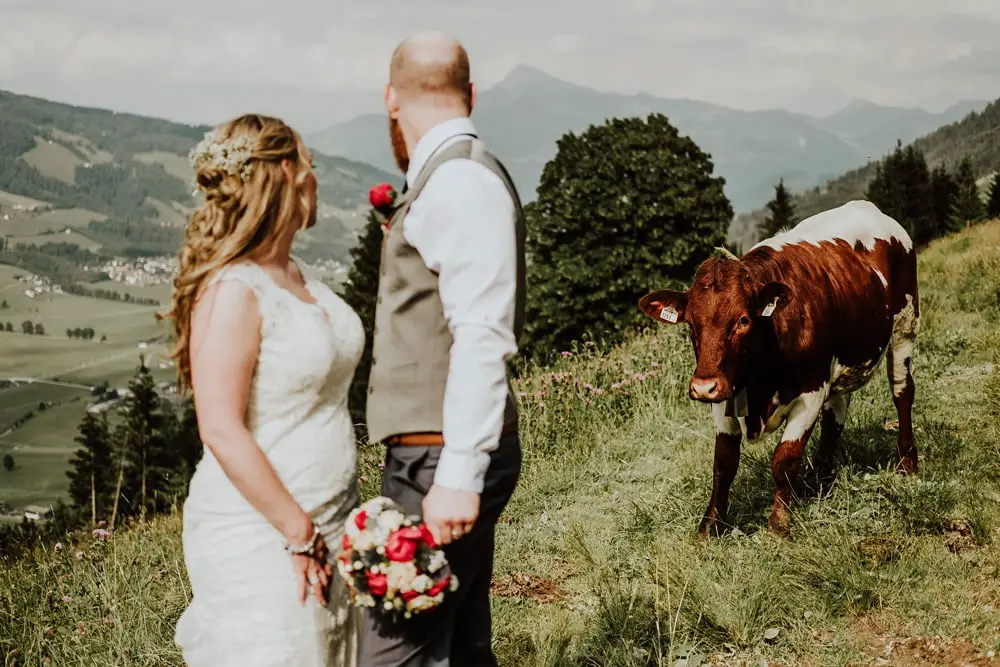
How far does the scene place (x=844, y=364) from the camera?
18.4 ft

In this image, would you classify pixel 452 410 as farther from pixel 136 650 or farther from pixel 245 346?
pixel 136 650

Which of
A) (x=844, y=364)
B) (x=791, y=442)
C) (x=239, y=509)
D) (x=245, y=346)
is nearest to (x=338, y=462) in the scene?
(x=239, y=509)

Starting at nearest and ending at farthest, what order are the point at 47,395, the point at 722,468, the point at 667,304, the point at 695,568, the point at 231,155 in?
the point at 231,155 → the point at 695,568 → the point at 667,304 → the point at 722,468 → the point at 47,395

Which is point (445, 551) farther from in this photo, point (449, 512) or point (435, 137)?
point (435, 137)

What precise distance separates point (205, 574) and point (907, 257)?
556 centimetres

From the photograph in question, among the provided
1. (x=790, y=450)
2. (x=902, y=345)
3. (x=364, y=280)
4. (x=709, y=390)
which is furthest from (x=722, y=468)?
(x=364, y=280)

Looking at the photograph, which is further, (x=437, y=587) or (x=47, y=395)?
(x=47, y=395)

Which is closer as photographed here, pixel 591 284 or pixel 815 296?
pixel 815 296

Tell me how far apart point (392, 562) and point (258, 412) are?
1.94 feet

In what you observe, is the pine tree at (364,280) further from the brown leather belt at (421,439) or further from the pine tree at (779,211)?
the brown leather belt at (421,439)

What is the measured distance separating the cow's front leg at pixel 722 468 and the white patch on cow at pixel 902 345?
1.93 metres

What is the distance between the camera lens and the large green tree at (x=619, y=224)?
950 inches

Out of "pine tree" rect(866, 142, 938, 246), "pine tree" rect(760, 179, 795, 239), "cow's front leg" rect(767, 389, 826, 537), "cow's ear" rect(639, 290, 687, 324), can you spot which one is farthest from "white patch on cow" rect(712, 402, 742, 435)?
"pine tree" rect(760, 179, 795, 239)

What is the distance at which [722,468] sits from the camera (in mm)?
5309
